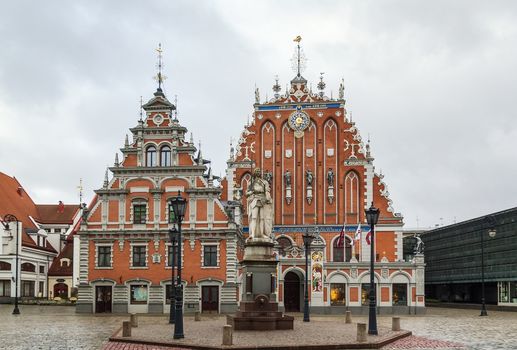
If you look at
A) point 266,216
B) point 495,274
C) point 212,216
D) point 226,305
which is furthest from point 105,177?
point 495,274

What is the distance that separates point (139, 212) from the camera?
51.8m

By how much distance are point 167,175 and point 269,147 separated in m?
11.2

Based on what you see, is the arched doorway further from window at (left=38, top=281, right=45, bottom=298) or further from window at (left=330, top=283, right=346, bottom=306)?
window at (left=330, top=283, right=346, bottom=306)

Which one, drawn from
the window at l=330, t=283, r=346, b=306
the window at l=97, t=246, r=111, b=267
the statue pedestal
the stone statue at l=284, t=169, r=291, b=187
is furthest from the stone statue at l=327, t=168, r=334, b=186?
the statue pedestal

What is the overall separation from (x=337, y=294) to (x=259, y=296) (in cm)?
2392

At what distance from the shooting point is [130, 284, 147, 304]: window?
51031 mm

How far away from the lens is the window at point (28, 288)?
69881 mm

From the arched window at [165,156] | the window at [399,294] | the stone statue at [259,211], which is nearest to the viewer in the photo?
the stone statue at [259,211]

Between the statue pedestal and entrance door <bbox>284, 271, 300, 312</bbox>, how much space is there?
2260 centimetres

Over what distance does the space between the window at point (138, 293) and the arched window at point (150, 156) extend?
353 inches

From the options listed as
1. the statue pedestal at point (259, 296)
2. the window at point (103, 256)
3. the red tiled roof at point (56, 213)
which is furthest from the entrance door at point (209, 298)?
the red tiled roof at point (56, 213)

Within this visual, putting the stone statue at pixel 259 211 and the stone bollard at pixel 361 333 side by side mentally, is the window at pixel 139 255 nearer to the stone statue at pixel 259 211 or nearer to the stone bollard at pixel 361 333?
the stone statue at pixel 259 211

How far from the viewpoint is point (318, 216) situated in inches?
2282

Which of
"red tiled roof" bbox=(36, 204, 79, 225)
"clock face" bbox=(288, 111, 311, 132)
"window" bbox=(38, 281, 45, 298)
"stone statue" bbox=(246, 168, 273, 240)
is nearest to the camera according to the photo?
"stone statue" bbox=(246, 168, 273, 240)
